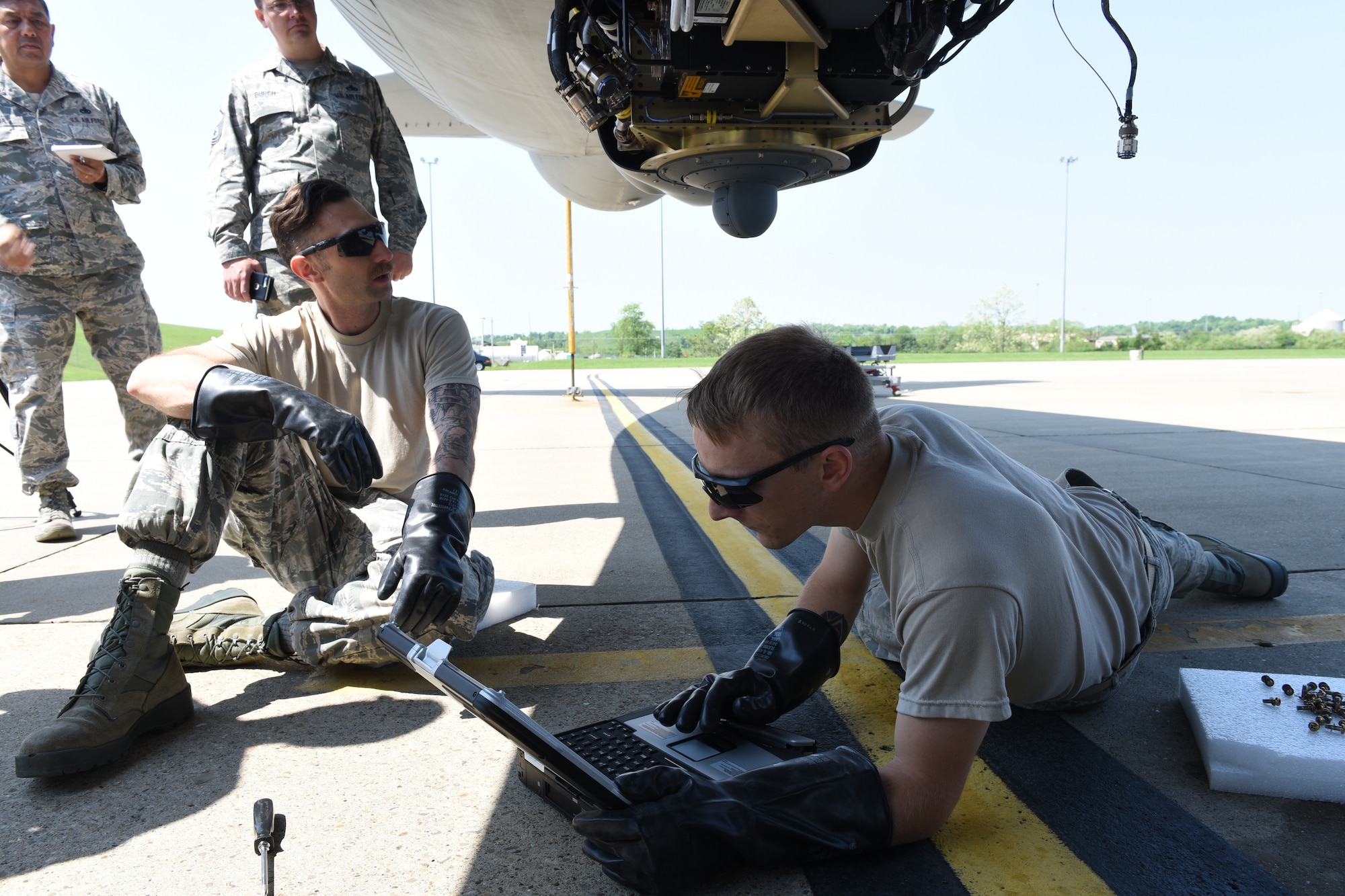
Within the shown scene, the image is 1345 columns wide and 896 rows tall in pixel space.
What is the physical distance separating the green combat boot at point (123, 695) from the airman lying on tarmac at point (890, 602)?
1191 mm

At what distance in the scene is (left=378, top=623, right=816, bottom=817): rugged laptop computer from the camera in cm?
129

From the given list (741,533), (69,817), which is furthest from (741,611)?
(69,817)

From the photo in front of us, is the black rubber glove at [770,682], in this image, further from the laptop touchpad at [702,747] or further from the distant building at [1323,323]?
the distant building at [1323,323]

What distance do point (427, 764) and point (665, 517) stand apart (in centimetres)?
271

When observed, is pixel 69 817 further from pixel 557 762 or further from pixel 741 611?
pixel 741 611

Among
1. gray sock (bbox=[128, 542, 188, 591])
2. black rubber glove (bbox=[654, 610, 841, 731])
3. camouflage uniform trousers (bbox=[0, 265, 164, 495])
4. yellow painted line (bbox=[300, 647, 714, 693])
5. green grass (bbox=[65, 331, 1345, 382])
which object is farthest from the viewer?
green grass (bbox=[65, 331, 1345, 382])

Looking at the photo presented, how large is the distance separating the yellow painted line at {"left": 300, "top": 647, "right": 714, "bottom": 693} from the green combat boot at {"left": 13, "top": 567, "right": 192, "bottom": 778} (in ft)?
1.19

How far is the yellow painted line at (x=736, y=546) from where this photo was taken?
124 inches

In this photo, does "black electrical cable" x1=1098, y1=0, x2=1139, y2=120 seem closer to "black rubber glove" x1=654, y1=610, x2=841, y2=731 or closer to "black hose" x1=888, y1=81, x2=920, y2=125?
"black hose" x1=888, y1=81, x2=920, y2=125

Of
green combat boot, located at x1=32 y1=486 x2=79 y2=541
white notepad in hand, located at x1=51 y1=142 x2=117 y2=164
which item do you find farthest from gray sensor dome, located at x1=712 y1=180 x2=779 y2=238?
green combat boot, located at x1=32 y1=486 x2=79 y2=541

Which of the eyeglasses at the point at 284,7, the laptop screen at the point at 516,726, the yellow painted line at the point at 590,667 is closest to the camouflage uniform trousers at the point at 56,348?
the eyeglasses at the point at 284,7

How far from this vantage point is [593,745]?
5.63ft

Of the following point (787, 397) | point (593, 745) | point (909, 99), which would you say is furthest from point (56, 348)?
point (787, 397)

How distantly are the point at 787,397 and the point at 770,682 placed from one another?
69cm
